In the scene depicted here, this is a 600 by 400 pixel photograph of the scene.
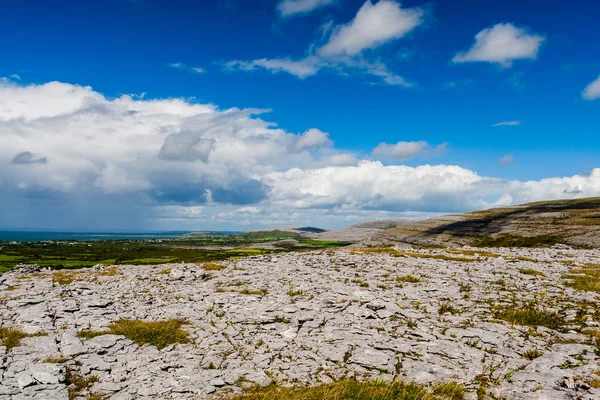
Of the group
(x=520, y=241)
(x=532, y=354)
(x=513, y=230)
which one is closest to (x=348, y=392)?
(x=532, y=354)

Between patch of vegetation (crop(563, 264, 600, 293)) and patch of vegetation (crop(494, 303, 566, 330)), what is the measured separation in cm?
885

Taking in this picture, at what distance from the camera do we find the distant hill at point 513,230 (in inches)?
3359

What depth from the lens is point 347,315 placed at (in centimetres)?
2003

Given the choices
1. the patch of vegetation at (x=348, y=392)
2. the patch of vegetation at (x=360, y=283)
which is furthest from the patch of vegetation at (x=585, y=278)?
the patch of vegetation at (x=348, y=392)

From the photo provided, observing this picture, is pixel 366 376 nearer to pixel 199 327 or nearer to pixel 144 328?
pixel 199 327

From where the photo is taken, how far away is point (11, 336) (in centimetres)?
1702

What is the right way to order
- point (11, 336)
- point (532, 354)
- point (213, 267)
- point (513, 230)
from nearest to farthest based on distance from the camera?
point (532, 354) → point (11, 336) → point (213, 267) → point (513, 230)

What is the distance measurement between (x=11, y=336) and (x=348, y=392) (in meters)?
17.1

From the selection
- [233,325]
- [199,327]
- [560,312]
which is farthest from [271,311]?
[560,312]

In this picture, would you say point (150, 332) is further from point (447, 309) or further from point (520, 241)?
point (520, 241)

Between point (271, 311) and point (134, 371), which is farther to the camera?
point (271, 311)

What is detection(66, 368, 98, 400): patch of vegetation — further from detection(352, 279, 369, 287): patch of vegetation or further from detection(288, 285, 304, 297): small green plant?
detection(352, 279, 369, 287): patch of vegetation

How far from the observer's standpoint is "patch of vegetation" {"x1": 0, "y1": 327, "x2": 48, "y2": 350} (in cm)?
1622

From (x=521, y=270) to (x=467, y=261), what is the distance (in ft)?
25.2
